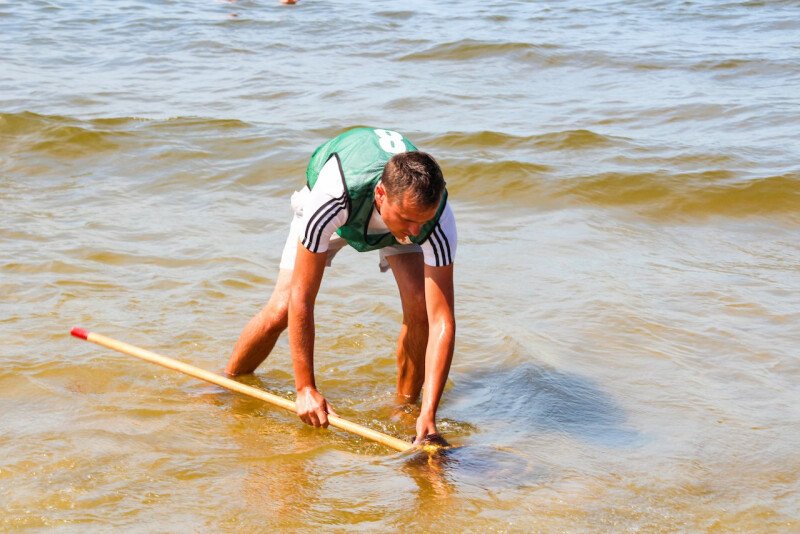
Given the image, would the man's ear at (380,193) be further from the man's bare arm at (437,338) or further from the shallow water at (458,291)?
the shallow water at (458,291)

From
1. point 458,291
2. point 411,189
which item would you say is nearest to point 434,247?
point 411,189

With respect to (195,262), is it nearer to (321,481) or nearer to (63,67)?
(321,481)

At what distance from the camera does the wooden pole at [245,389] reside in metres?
3.87

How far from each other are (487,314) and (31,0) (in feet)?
45.9

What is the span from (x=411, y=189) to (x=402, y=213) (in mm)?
106

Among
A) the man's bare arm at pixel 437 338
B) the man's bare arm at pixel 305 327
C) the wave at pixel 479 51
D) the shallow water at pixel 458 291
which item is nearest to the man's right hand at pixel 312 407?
the man's bare arm at pixel 305 327

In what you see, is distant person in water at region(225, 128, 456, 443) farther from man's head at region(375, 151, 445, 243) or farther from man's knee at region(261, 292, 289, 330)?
man's knee at region(261, 292, 289, 330)

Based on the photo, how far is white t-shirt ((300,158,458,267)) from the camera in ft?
12.0

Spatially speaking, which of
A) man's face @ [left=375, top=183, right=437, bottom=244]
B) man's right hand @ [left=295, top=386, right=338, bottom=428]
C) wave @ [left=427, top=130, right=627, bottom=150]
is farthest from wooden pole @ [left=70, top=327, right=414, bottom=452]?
wave @ [left=427, top=130, right=627, bottom=150]

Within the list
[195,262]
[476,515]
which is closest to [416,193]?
[476,515]

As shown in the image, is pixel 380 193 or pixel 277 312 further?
pixel 277 312

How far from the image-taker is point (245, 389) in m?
4.17

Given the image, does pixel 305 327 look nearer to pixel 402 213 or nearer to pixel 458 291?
pixel 402 213

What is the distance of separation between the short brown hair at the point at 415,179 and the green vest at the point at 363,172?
0.23 meters
